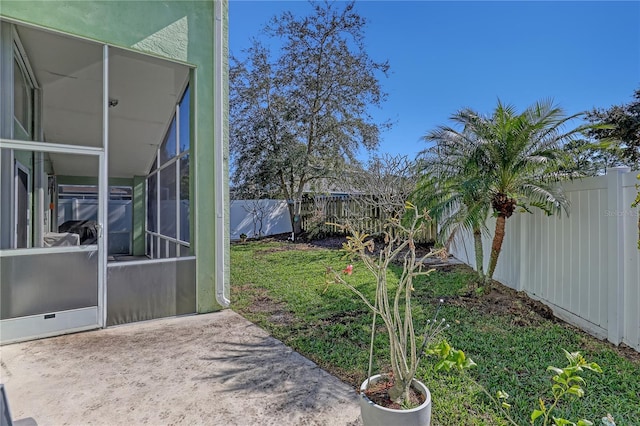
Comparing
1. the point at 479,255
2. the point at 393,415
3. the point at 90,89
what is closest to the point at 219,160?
the point at 90,89

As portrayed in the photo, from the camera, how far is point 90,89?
5.64 meters

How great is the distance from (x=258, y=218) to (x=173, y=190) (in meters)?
9.72

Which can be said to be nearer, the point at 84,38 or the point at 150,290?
the point at 84,38

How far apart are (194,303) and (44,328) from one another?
1890 mm

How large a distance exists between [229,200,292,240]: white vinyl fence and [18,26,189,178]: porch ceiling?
28.0 ft

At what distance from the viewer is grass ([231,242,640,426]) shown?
2.78 metres

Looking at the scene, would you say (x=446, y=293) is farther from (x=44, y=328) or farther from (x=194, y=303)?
(x=44, y=328)

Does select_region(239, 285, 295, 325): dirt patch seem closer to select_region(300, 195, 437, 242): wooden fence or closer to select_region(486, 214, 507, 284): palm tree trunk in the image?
select_region(486, 214, 507, 284): palm tree trunk

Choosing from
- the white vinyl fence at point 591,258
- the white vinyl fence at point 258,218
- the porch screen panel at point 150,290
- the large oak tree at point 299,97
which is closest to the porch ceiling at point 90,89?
the porch screen panel at point 150,290

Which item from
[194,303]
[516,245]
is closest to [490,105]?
[516,245]

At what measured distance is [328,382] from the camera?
10.6 feet

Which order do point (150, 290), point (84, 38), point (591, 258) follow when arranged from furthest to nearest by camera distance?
1. point (150, 290)
2. point (84, 38)
3. point (591, 258)

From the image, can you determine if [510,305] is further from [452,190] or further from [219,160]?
[219,160]

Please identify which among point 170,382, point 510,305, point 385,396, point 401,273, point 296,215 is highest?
point 296,215
